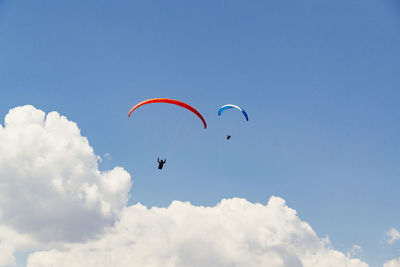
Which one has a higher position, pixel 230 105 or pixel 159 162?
pixel 230 105

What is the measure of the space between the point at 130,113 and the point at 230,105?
19.3 m

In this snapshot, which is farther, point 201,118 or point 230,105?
point 230,105

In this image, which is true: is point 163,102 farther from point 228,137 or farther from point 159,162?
point 228,137

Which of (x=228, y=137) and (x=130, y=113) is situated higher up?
(x=228, y=137)

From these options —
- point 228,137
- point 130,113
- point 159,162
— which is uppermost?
point 228,137

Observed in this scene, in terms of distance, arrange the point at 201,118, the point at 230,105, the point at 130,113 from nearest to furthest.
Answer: the point at 130,113 → the point at 201,118 → the point at 230,105

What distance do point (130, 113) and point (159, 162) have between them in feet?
28.4

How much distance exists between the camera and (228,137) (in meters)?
57.8

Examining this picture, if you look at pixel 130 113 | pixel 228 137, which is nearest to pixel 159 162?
pixel 130 113

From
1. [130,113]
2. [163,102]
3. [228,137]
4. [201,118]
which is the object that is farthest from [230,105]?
[130,113]

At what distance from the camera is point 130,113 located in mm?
42406

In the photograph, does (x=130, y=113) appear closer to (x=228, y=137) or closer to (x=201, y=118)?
(x=201, y=118)

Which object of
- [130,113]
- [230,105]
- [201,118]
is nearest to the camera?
[130,113]

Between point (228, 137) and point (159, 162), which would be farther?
point (228, 137)
